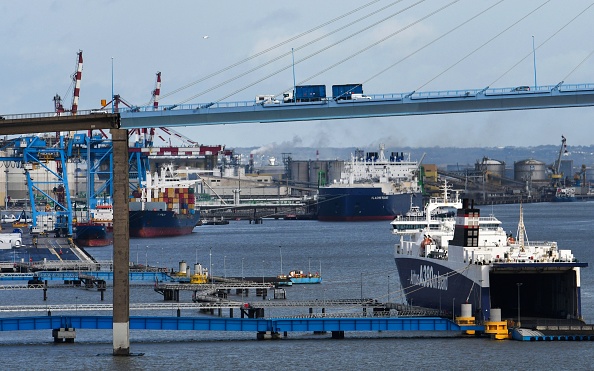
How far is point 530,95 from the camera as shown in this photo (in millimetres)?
73938

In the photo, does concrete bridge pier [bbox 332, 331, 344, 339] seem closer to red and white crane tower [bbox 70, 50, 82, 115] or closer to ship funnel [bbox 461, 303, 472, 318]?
ship funnel [bbox 461, 303, 472, 318]

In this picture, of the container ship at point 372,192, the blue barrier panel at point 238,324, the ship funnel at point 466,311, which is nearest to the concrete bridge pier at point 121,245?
the blue barrier panel at point 238,324

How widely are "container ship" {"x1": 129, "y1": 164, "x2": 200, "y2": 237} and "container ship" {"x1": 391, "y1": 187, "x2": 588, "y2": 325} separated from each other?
246 feet

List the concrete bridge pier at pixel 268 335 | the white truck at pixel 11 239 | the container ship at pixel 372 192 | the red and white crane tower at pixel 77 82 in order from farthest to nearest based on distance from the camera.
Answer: the container ship at pixel 372 192
the red and white crane tower at pixel 77 82
the white truck at pixel 11 239
the concrete bridge pier at pixel 268 335

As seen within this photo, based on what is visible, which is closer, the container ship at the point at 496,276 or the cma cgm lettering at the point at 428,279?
the container ship at the point at 496,276

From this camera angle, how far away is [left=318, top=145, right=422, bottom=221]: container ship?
5822 inches

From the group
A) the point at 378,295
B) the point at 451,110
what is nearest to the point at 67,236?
the point at 451,110

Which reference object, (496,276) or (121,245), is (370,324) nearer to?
(496,276)

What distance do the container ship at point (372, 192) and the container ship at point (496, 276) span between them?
10066 centimetres

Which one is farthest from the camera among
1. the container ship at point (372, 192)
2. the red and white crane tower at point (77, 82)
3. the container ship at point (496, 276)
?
the container ship at point (372, 192)

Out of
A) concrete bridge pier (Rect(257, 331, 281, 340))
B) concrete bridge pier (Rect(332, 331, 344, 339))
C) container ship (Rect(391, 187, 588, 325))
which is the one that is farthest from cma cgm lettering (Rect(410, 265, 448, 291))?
concrete bridge pier (Rect(257, 331, 281, 340))

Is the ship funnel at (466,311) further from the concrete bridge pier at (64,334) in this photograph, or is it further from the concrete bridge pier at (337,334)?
the concrete bridge pier at (64,334)

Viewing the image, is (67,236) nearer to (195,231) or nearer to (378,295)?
(195,231)

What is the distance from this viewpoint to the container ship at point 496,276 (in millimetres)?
38500
